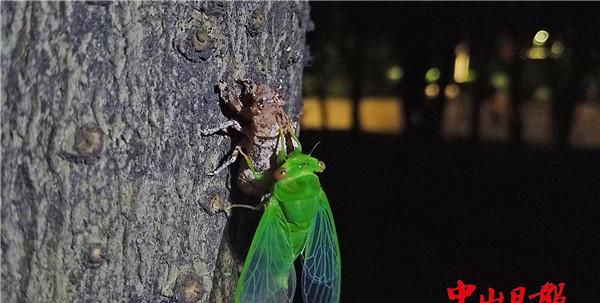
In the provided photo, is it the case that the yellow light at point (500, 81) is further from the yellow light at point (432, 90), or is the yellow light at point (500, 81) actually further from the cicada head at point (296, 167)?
the cicada head at point (296, 167)

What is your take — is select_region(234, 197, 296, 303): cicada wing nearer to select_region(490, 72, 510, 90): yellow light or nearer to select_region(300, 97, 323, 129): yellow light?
select_region(300, 97, 323, 129): yellow light

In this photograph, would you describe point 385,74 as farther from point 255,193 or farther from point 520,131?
point 255,193

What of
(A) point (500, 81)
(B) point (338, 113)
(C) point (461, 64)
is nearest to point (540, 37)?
(A) point (500, 81)

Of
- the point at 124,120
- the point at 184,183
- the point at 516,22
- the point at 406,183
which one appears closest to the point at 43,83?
the point at 124,120

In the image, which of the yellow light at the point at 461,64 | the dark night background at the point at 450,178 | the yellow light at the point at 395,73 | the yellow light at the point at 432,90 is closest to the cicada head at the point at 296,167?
the dark night background at the point at 450,178

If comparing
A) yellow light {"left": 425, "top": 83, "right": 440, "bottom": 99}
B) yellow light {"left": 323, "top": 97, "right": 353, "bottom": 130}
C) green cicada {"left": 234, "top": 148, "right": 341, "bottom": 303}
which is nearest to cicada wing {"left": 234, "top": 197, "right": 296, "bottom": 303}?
green cicada {"left": 234, "top": 148, "right": 341, "bottom": 303}

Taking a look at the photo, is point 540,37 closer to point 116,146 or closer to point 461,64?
point 461,64
